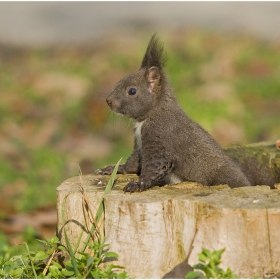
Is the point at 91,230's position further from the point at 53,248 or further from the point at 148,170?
the point at 148,170

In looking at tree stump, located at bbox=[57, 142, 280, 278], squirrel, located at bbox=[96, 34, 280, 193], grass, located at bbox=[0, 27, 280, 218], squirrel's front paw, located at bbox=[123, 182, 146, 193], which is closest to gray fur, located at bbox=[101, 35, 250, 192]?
squirrel, located at bbox=[96, 34, 280, 193]

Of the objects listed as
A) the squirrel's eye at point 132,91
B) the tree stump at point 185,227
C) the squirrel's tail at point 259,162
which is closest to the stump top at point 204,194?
the tree stump at point 185,227

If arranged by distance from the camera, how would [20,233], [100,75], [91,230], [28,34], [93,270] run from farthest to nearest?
1. [28,34]
2. [100,75]
3. [20,233]
4. [91,230]
5. [93,270]

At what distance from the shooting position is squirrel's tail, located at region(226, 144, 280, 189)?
18.9 feet

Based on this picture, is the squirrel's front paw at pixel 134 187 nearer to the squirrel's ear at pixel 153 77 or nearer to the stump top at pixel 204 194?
the stump top at pixel 204 194

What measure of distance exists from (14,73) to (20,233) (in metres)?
7.51

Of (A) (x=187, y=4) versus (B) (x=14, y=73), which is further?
(A) (x=187, y=4)

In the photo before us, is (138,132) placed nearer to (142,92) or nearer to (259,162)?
(142,92)

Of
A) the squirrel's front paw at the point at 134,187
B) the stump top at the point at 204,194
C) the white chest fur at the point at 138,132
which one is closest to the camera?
the stump top at the point at 204,194

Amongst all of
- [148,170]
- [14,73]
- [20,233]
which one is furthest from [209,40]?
[148,170]

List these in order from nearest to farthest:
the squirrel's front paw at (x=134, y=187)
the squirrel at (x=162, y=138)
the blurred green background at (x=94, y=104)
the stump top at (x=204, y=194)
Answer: the stump top at (x=204, y=194) < the squirrel's front paw at (x=134, y=187) < the squirrel at (x=162, y=138) < the blurred green background at (x=94, y=104)

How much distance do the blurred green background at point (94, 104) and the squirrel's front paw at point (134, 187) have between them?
63.6 inches

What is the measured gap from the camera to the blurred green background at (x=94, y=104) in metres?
8.17

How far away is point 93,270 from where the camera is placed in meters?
4.21
